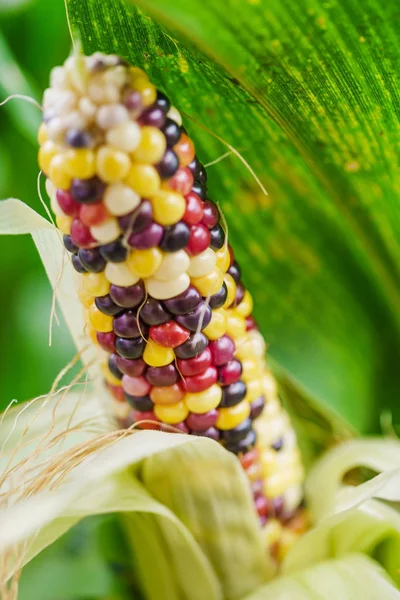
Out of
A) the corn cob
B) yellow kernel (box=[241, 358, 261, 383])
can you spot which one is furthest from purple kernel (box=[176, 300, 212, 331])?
yellow kernel (box=[241, 358, 261, 383])

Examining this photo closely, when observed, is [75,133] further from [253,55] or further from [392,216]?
[392,216]

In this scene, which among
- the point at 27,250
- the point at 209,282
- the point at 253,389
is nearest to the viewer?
the point at 209,282

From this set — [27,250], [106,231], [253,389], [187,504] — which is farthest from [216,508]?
[27,250]

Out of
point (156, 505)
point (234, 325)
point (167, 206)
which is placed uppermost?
point (167, 206)

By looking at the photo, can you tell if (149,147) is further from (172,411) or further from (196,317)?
(172,411)

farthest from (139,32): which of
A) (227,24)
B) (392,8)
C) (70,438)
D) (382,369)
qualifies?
(382,369)

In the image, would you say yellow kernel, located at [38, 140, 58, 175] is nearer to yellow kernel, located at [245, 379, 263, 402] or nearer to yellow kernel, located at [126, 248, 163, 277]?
yellow kernel, located at [126, 248, 163, 277]

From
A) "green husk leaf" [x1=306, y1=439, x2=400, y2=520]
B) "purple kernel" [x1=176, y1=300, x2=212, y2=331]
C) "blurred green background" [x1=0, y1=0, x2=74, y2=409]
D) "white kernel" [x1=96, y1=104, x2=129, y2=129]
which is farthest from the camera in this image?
"blurred green background" [x1=0, y1=0, x2=74, y2=409]
